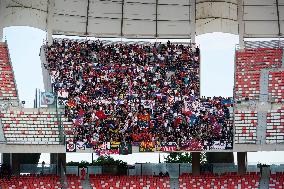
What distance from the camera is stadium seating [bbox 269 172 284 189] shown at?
138ft

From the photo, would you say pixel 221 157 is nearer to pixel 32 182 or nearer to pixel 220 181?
pixel 220 181

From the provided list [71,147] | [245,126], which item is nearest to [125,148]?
[71,147]

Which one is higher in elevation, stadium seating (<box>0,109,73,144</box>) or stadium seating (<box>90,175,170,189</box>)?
stadium seating (<box>0,109,73,144</box>)

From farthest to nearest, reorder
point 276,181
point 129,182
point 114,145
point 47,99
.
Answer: point 276,181 → point 129,182 → point 47,99 → point 114,145

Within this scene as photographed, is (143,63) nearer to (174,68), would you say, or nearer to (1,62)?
(174,68)

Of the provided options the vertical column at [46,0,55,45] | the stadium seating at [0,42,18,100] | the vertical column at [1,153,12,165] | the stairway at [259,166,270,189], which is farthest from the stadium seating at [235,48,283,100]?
the vertical column at [1,153,12,165]

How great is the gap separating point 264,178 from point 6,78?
18.8 m

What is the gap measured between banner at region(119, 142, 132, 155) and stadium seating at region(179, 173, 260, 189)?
458cm

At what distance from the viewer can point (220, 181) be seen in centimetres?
4250

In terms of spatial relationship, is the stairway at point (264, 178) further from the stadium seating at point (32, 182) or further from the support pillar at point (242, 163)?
the stadium seating at point (32, 182)

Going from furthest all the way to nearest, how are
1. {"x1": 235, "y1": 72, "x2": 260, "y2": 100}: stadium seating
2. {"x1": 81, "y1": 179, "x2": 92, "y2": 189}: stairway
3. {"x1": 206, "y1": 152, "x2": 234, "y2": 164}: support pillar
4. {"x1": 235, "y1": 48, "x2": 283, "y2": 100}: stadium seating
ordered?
1. {"x1": 206, "y1": 152, "x2": 234, "y2": 164}: support pillar
2. {"x1": 235, "y1": 48, "x2": 283, "y2": 100}: stadium seating
3. {"x1": 235, "y1": 72, "x2": 260, "y2": 100}: stadium seating
4. {"x1": 81, "y1": 179, "x2": 92, "y2": 189}: stairway

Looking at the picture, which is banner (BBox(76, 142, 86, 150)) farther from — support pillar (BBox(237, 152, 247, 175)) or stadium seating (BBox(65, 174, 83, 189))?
support pillar (BBox(237, 152, 247, 175))

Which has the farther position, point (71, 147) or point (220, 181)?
point (220, 181)

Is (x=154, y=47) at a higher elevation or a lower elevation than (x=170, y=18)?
lower
